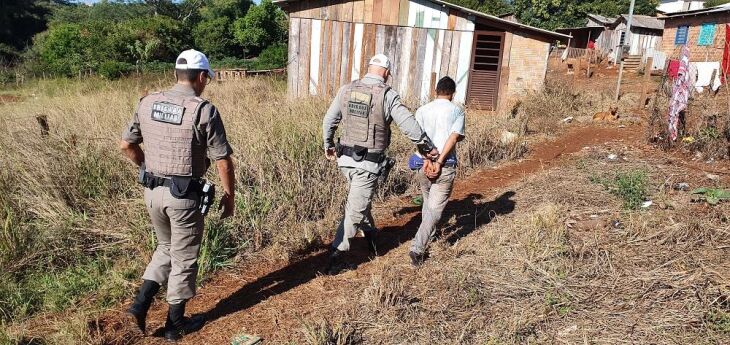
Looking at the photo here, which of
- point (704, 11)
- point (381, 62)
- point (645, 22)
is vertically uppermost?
point (645, 22)

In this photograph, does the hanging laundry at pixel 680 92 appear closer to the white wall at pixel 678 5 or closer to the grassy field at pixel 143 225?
the grassy field at pixel 143 225

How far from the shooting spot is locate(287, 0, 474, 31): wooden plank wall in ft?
33.7

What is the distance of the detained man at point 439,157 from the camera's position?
3.47 meters

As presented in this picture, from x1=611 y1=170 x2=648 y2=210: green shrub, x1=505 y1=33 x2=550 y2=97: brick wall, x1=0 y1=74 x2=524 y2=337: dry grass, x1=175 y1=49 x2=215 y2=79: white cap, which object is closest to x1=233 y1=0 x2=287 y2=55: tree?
x1=505 y1=33 x2=550 y2=97: brick wall

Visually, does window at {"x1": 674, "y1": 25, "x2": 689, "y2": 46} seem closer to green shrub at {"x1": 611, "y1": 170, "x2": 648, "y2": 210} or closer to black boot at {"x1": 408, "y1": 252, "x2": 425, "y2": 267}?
green shrub at {"x1": 611, "y1": 170, "x2": 648, "y2": 210}

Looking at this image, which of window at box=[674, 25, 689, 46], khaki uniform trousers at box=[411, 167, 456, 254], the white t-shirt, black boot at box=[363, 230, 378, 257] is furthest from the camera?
window at box=[674, 25, 689, 46]

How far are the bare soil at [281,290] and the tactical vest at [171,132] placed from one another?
1046mm

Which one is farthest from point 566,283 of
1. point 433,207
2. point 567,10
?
point 567,10

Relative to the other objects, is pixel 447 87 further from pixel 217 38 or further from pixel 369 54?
pixel 217 38

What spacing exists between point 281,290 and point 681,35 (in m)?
27.0

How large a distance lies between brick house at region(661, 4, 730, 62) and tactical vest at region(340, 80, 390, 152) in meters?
21.5

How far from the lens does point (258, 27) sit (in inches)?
1255

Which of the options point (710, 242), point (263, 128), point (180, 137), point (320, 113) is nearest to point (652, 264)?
point (710, 242)

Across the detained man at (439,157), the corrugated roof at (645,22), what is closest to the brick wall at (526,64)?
the detained man at (439,157)
